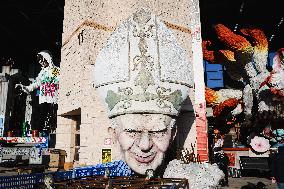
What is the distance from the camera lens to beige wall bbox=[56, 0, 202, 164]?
26.2 feet

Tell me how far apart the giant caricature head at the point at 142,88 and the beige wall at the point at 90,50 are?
2.94m

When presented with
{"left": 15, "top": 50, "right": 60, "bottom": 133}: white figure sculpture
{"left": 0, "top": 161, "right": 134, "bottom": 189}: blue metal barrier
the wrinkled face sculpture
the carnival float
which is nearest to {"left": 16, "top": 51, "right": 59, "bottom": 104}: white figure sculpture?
{"left": 15, "top": 50, "right": 60, "bottom": 133}: white figure sculpture

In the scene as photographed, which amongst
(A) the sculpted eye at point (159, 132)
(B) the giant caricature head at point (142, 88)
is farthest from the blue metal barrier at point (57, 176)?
(A) the sculpted eye at point (159, 132)

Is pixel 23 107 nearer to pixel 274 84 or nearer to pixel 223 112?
pixel 223 112

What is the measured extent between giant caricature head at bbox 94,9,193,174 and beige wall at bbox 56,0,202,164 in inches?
116

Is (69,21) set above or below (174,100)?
above

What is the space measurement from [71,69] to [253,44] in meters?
8.35

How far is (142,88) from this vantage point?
4672 millimetres

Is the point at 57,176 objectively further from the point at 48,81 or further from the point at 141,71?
the point at 48,81

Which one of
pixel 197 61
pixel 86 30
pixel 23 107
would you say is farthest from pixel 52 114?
pixel 197 61

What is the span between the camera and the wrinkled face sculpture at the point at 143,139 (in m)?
4.61

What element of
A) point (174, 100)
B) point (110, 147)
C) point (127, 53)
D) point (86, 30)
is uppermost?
point (86, 30)

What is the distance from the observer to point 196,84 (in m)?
8.22

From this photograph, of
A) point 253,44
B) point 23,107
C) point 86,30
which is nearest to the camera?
point 86,30
